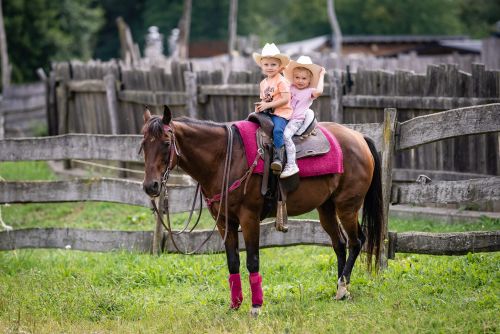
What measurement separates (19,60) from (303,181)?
107 ft

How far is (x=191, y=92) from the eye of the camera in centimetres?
1415

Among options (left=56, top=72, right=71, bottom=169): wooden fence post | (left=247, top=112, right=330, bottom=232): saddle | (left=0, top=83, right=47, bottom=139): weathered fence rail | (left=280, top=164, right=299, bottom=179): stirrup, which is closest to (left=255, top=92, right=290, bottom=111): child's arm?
(left=247, top=112, right=330, bottom=232): saddle

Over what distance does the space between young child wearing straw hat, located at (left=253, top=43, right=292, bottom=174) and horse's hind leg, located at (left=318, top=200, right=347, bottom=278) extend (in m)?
1.09

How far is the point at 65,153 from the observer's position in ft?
33.0

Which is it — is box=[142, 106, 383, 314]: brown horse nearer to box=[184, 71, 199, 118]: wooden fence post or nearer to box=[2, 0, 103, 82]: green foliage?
box=[184, 71, 199, 118]: wooden fence post

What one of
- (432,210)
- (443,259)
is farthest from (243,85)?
(443,259)

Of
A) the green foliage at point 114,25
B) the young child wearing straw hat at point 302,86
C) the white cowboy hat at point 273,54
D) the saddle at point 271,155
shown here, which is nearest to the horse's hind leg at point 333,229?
the saddle at point 271,155

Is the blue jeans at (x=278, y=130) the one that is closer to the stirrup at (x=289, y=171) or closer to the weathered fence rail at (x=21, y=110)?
the stirrup at (x=289, y=171)

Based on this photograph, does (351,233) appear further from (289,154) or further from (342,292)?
(289,154)

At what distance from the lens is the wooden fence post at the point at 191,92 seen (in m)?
14.1

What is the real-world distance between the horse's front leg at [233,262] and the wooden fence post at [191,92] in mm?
7068

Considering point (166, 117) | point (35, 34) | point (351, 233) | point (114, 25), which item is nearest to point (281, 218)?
point (351, 233)

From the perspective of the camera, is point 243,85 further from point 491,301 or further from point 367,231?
point 491,301

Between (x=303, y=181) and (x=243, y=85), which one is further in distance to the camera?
(x=243, y=85)
